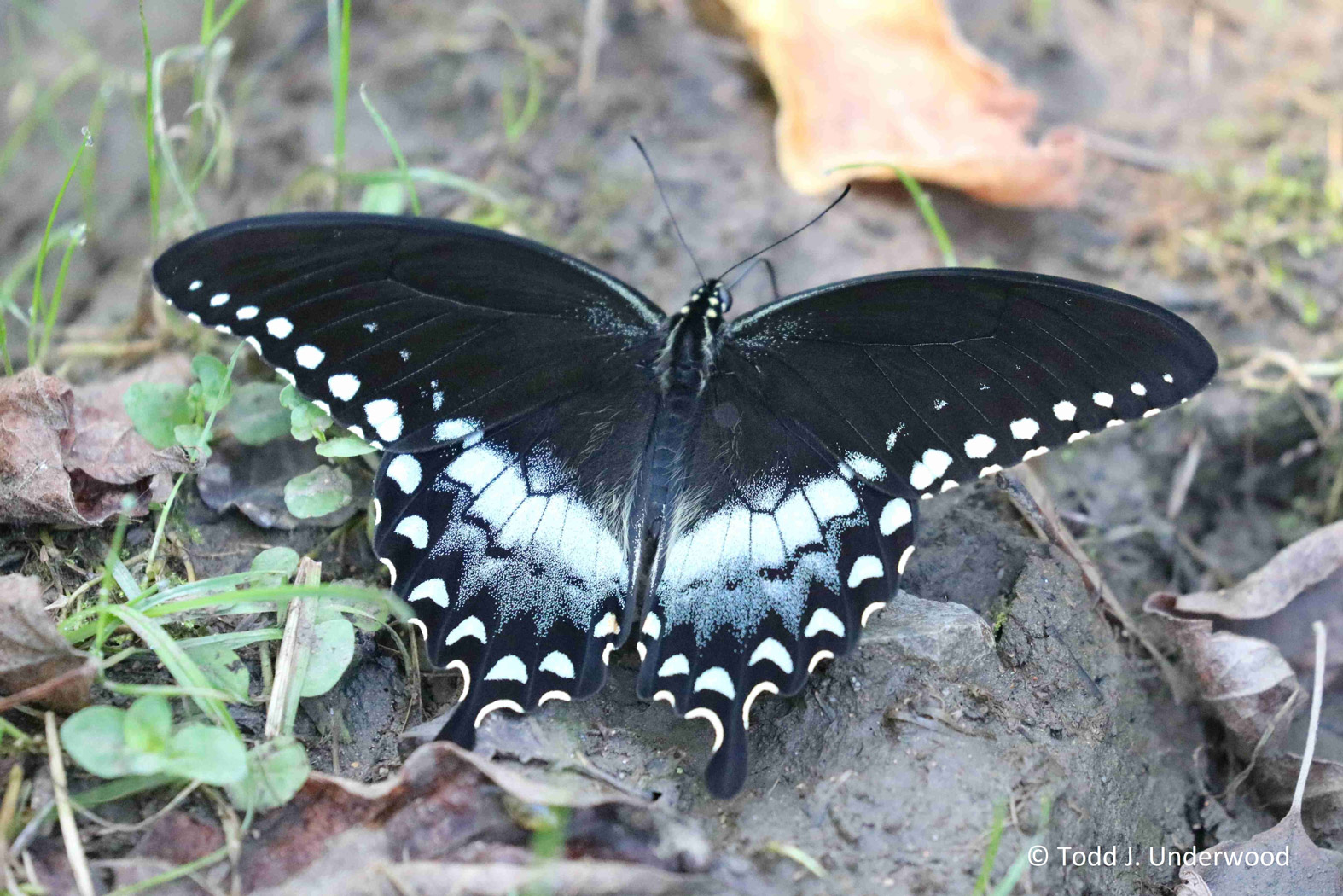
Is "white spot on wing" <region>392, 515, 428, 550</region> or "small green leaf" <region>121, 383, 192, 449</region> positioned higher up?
"white spot on wing" <region>392, 515, 428, 550</region>

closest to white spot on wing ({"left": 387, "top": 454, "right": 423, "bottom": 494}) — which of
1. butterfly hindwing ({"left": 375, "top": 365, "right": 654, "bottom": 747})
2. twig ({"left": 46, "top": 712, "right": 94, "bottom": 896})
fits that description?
butterfly hindwing ({"left": 375, "top": 365, "right": 654, "bottom": 747})

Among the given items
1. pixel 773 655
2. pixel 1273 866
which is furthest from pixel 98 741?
pixel 1273 866

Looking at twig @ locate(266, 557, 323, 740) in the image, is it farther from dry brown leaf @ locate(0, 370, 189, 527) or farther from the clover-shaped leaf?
dry brown leaf @ locate(0, 370, 189, 527)

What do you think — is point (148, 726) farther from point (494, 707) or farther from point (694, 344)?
point (694, 344)

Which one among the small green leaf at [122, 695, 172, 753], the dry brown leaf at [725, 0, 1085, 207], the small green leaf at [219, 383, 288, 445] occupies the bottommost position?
the small green leaf at [122, 695, 172, 753]

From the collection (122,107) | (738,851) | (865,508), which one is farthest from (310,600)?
(122,107)


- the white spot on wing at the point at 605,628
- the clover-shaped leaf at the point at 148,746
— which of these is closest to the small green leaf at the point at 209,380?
the clover-shaped leaf at the point at 148,746
